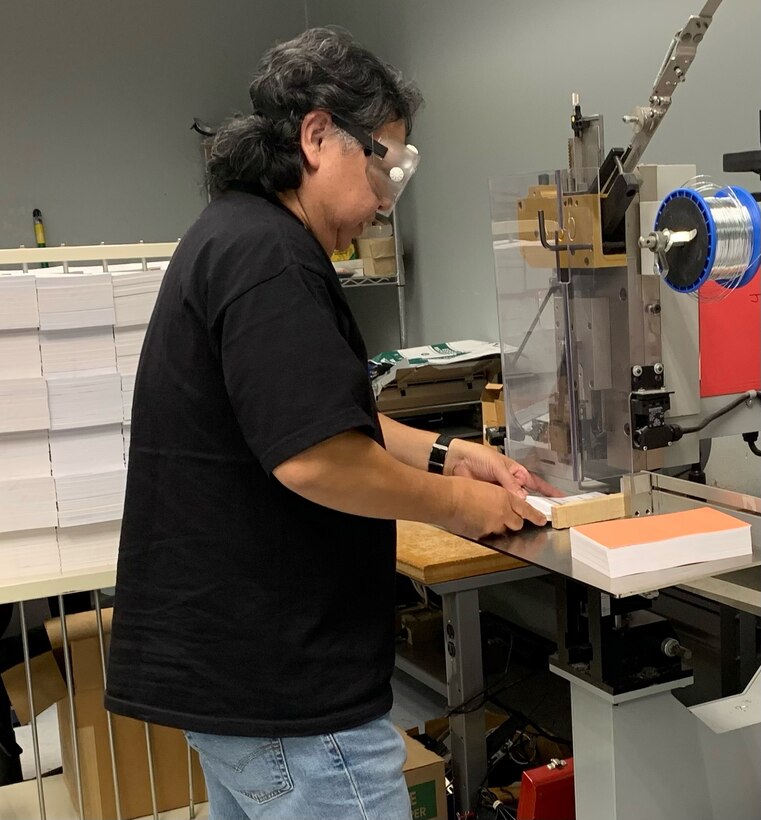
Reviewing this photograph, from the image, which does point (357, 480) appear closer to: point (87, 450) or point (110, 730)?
point (87, 450)

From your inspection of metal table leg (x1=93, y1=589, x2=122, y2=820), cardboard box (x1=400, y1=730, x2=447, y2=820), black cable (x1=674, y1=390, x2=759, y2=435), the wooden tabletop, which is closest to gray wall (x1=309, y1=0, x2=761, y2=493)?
black cable (x1=674, y1=390, x2=759, y2=435)

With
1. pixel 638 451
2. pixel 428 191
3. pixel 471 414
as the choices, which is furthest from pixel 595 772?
pixel 428 191

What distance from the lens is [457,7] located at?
3.29 metres

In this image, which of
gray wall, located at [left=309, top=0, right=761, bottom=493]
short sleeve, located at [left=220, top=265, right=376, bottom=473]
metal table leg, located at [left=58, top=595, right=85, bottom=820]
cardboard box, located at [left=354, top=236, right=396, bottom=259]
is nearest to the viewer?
short sleeve, located at [left=220, top=265, right=376, bottom=473]

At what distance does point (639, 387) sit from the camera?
5.07 feet

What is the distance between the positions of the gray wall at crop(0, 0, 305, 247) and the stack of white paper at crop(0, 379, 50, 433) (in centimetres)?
251

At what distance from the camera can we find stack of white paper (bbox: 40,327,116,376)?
1.73 metres

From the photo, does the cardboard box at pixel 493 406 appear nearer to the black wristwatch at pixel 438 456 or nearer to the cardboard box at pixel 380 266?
the black wristwatch at pixel 438 456

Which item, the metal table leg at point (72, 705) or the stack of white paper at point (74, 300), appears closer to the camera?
the stack of white paper at point (74, 300)

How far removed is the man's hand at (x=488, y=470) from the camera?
5.39 ft

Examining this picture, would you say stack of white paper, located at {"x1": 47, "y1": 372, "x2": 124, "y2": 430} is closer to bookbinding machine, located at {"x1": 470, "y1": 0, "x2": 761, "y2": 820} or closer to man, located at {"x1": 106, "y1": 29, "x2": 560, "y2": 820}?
man, located at {"x1": 106, "y1": 29, "x2": 560, "y2": 820}

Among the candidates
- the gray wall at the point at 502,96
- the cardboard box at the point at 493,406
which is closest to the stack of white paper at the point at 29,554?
the cardboard box at the point at 493,406

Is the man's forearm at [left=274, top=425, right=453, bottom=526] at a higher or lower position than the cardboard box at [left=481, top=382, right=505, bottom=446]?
higher

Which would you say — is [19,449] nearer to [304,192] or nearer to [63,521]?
[63,521]
